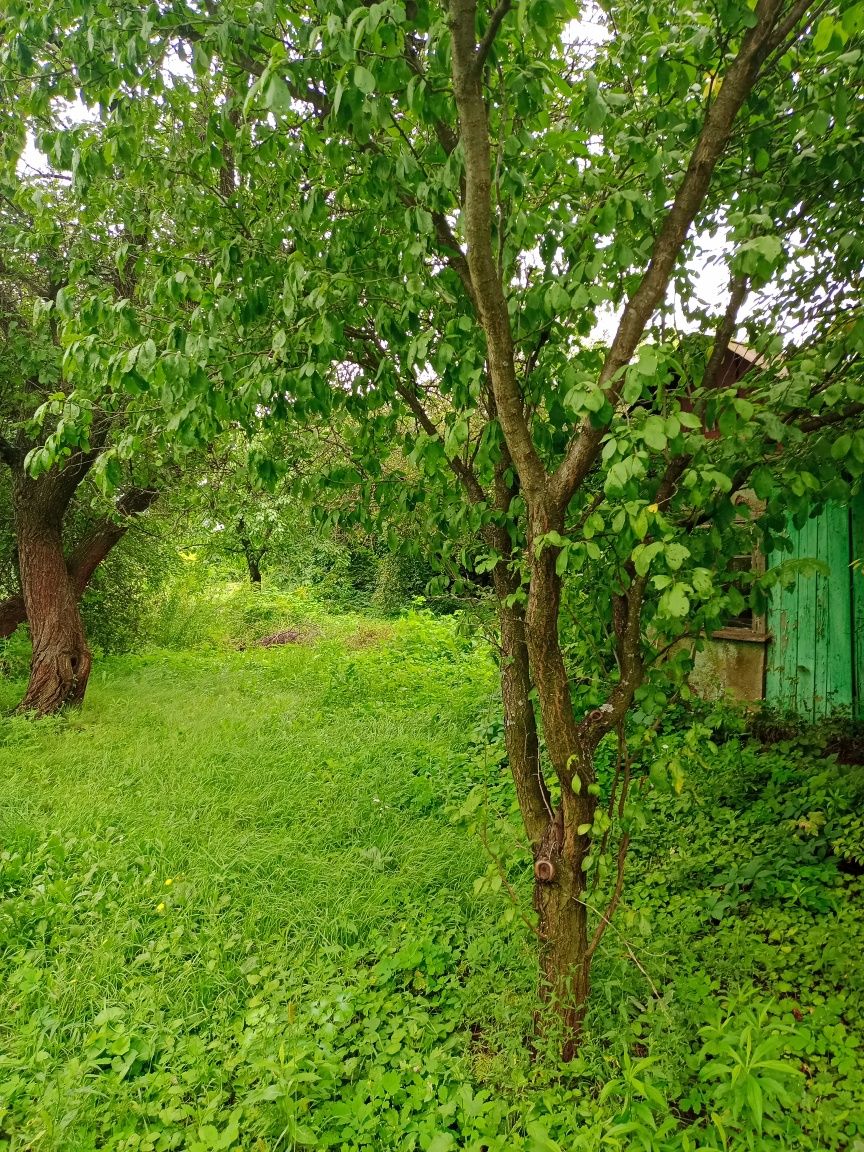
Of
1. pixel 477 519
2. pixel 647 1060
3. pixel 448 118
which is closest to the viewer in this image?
pixel 448 118

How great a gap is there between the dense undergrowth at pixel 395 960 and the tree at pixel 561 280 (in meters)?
0.39

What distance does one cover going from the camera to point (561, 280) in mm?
1983

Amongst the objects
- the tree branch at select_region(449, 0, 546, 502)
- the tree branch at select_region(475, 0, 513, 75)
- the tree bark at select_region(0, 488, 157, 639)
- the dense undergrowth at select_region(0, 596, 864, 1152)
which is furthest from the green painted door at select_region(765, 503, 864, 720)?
the tree bark at select_region(0, 488, 157, 639)

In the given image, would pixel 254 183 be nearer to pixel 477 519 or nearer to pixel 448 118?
pixel 448 118

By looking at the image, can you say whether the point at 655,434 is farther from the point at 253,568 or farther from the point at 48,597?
the point at 253,568

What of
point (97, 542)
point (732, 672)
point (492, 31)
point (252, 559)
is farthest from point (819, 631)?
point (252, 559)

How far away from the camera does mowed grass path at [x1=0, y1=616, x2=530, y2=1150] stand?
2410mm

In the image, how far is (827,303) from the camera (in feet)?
9.33

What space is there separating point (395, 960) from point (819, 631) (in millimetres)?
4234

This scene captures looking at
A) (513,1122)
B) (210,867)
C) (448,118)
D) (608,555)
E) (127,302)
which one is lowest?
(513,1122)

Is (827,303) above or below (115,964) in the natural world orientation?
above

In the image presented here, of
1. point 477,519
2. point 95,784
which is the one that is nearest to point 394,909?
point 477,519

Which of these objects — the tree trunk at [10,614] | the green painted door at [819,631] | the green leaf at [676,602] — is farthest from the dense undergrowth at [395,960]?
the tree trunk at [10,614]

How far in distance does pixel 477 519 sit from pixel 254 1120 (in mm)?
2309
